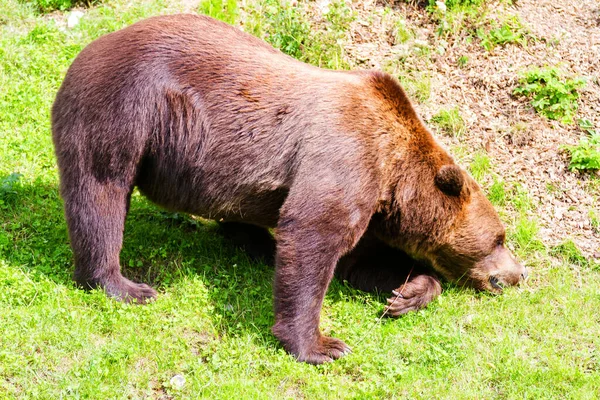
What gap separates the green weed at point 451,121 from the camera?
352 inches

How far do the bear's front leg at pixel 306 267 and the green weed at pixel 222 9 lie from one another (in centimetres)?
412

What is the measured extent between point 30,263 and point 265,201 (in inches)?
85.4

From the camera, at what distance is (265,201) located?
6855mm

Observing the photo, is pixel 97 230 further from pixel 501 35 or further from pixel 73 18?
pixel 501 35

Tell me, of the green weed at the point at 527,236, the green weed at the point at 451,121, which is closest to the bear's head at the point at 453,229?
the green weed at the point at 527,236

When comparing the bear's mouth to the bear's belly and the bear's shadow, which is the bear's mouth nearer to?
the bear's shadow

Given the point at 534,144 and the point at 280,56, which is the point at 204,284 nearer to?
the point at 280,56

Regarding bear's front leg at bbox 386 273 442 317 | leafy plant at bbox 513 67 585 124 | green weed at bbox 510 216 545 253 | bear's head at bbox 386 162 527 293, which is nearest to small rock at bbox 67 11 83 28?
Result: bear's head at bbox 386 162 527 293

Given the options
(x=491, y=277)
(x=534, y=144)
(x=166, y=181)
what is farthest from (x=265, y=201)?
(x=534, y=144)

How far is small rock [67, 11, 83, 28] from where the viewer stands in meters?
10.1

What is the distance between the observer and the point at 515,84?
9234 millimetres

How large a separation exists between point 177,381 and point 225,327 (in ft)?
2.57

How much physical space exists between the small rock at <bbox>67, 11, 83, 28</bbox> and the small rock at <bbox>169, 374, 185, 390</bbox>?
5.56 m

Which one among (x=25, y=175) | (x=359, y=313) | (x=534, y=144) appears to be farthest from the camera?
(x=534, y=144)
